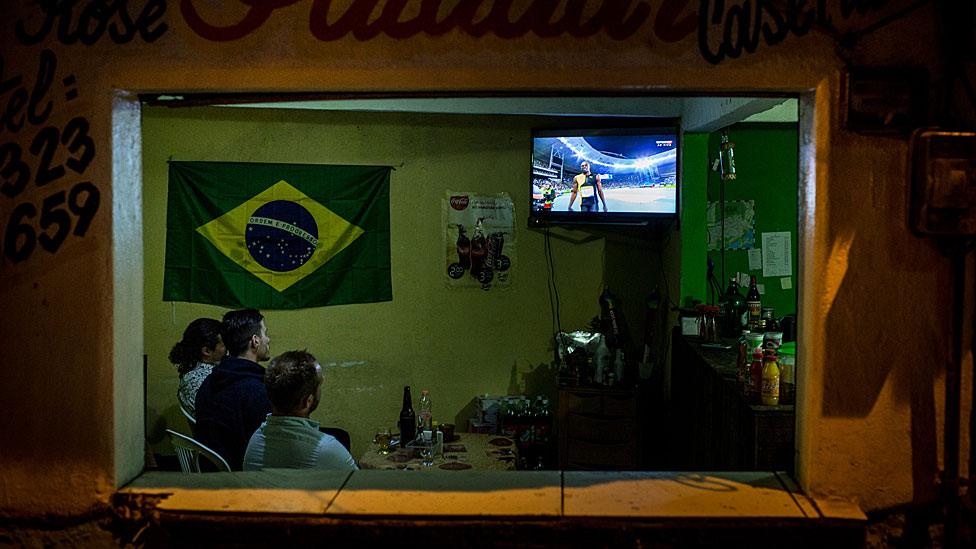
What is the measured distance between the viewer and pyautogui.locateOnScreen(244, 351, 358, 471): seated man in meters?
3.98

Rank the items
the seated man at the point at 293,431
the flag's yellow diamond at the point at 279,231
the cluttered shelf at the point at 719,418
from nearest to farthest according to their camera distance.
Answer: the seated man at the point at 293,431 → the cluttered shelf at the point at 719,418 → the flag's yellow diamond at the point at 279,231

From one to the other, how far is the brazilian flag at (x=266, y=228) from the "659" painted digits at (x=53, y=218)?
176 inches

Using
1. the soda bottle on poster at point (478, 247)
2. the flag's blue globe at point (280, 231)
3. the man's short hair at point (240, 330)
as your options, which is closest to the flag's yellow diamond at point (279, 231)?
the flag's blue globe at point (280, 231)

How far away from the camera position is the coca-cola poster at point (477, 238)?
736 cm

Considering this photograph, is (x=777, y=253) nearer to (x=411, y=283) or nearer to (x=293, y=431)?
(x=411, y=283)

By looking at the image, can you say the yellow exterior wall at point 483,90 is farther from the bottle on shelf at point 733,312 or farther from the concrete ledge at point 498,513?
the bottle on shelf at point 733,312

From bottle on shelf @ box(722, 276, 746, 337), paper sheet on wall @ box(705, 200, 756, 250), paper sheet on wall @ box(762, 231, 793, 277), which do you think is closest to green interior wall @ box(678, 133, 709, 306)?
bottle on shelf @ box(722, 276, 746, 337)

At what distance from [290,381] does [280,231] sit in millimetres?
3363

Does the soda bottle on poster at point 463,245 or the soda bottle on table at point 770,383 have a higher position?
the soda bottle on poster at point 463,245

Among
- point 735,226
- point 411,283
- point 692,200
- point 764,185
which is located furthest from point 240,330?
point 764,185

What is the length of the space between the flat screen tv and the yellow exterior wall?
402 cm

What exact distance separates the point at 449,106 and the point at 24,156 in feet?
14.7

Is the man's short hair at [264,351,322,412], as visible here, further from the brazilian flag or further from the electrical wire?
the electrical wire

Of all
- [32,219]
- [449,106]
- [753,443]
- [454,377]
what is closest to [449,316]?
[454,377]
